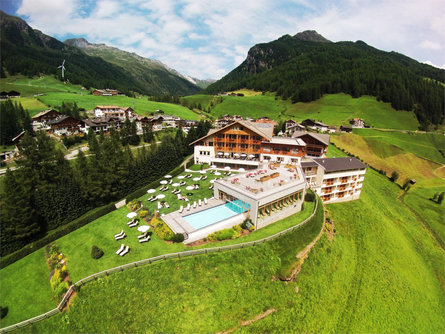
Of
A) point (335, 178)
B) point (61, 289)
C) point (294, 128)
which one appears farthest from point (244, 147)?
point (294, 128)

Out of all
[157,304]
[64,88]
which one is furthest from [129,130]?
[64,88]

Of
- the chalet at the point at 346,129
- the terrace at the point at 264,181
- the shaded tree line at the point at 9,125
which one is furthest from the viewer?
the chalet at the point at 346,129

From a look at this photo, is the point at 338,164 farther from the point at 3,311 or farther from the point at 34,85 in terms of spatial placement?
the point at 34,85

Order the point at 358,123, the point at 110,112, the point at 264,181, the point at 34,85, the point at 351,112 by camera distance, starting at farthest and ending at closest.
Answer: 1. the point at 34,85
2. the point at 351,112
3. the point at 358,123
4. the point at 110,112
5. the point at 264,181

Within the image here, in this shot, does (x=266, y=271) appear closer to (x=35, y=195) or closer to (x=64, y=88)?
(x=35, y=195)

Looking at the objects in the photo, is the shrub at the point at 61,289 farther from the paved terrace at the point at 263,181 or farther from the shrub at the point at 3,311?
the paved terrace at the point at 263,181

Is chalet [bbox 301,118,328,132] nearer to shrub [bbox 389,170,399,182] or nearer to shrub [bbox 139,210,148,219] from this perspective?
shrub [bbox 389,170,399,182]

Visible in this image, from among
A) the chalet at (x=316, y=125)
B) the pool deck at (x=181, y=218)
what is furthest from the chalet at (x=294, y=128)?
the pool deck at (x=181, y=218)
